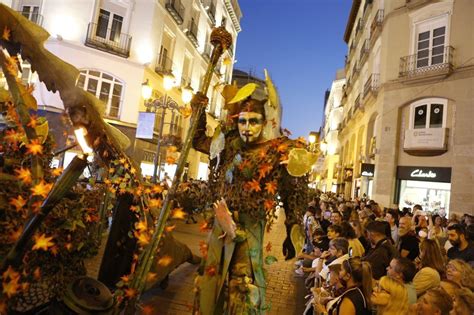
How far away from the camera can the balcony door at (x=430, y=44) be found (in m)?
17.5

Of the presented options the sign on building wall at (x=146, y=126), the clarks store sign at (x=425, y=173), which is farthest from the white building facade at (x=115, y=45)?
the clarks store sign at (x=425, y=173)

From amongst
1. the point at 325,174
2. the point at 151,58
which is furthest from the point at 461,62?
the point at 325,174

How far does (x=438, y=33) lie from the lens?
58.3 feet

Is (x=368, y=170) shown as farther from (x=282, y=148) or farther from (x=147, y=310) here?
(x=282, y=148)

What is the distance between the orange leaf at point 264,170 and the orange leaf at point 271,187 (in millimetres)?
93

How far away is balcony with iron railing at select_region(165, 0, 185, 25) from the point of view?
22341 mm

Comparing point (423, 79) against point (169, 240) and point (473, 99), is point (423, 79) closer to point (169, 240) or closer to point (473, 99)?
point (473, 99)

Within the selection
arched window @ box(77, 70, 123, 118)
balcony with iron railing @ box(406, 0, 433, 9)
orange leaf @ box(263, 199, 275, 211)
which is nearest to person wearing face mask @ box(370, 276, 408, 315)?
orange leaf @ box(263, 199, 275, 211)

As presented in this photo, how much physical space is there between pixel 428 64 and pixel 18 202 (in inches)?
747

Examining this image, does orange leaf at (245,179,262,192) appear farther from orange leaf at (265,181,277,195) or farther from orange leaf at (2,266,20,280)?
orange leaf at (2,266,20,280)

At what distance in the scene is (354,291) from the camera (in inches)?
132

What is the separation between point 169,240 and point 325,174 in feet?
157

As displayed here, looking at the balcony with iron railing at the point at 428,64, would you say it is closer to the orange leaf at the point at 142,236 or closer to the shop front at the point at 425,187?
the shop front at the point at 425,187

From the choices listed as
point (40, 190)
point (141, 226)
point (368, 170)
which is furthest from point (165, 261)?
point (368, 170)
